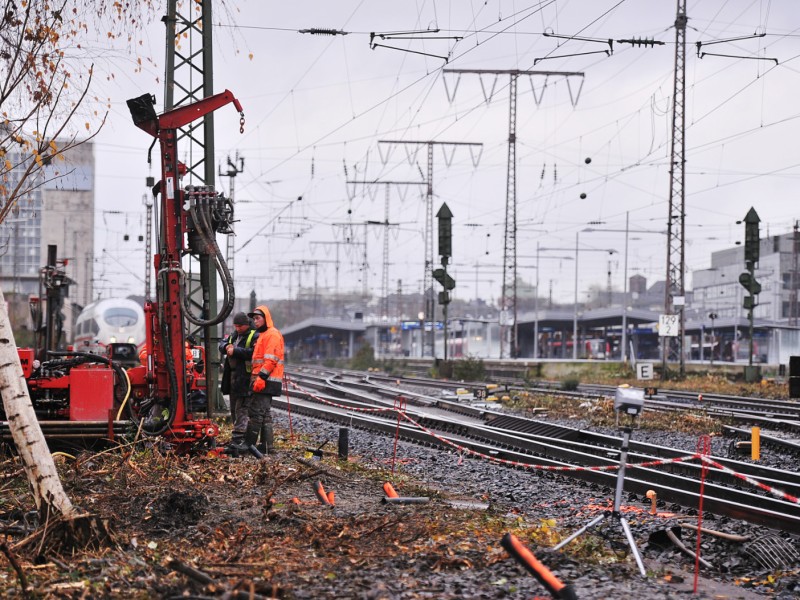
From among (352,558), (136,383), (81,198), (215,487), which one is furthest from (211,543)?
(81,198)

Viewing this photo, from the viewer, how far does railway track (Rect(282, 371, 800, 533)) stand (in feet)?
30.9

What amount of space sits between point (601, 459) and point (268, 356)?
15.0ft

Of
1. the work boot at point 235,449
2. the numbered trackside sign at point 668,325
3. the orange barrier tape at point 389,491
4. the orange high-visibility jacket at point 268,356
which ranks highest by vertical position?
the numbered trackside sign at point 668,325


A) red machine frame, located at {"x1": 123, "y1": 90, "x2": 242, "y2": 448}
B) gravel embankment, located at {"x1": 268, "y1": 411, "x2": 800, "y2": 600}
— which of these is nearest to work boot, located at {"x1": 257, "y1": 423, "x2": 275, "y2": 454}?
red machine frame, located at {"x1": 123, "y1": 90, "x2": 242, "y2": 448}

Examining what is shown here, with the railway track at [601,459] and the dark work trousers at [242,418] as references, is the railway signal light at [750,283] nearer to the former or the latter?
the railway track at [601,459]

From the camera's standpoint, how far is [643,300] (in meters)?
120

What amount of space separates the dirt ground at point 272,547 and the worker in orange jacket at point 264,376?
7.21 ft

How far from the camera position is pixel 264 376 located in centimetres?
1219

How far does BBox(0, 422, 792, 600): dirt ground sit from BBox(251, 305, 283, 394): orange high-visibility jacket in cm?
220

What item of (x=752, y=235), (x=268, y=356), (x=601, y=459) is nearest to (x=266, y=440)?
(x=268, y=356)

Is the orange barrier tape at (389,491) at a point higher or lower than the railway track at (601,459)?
higher

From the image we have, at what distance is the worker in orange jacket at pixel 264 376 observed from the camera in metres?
12.2

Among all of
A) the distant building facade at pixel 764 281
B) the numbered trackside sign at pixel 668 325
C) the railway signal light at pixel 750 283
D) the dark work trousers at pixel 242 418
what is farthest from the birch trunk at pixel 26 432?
the distant building facade at pixel 764 281

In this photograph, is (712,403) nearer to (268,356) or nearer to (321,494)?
(268,356)
